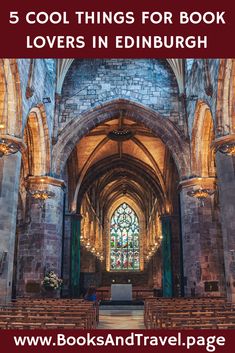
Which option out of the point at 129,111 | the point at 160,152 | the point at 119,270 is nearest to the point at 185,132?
the point at 129,111

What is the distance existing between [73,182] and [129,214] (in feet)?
62.0

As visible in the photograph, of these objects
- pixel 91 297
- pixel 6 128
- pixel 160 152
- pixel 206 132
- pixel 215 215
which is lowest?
pixel 91 297

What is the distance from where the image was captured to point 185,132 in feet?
64.1

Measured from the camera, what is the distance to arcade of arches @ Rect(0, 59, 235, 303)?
12820mm

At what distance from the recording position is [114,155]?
28547 mm

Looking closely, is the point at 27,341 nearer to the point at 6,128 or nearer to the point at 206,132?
the point at 6,128

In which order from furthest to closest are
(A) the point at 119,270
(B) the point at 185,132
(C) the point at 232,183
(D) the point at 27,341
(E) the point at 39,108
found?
(A) the point at 119,270
(B) the point at 185,132
(E) the point at 39,108
(C) the point at 232,183
(D) the point at 27,341

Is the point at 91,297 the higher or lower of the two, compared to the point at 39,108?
lower

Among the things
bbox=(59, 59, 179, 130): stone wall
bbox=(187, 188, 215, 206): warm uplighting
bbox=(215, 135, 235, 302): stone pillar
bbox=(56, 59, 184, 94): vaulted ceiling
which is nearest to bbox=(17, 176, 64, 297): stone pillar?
bbox=(59, 59, 179, 130): stone wall

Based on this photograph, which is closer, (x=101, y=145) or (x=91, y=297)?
(x=91, y=297)

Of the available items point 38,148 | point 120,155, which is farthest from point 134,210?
point 38,148

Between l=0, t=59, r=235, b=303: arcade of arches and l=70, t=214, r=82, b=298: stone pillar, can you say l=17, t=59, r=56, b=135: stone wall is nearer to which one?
l=0, t=59, r=235, b=303: arcade of arches

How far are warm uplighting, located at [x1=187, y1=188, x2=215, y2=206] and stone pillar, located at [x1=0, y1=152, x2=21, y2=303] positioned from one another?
8.24m

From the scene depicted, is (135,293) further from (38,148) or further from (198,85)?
(198,85)
